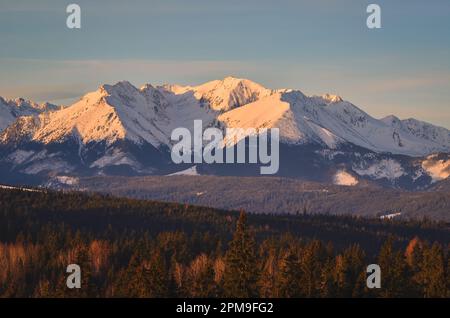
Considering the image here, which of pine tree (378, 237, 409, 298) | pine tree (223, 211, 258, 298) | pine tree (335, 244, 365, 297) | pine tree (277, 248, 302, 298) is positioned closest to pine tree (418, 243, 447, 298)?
pine tree (378, 237, 409, 298)

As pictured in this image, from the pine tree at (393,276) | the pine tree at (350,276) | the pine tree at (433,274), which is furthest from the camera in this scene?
the pine tree at (433,274)

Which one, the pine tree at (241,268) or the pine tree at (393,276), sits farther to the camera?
the pine tree at (393,276)

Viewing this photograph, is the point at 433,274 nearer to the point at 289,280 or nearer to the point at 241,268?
the point at 289,280

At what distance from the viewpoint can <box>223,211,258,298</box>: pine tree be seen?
15650 centimetres

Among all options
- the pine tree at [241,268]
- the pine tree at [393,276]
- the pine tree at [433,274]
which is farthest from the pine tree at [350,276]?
the pine tree at [241,268]

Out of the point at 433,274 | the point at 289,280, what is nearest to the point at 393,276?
the point at 433,274

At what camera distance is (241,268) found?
6191 inches

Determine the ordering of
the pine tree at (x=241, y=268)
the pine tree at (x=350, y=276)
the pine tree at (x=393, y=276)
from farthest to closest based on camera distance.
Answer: the pine tree at (x=393, y=276), the pine tree at (x=350, y=276), the pine tree at (x=241, y=268)

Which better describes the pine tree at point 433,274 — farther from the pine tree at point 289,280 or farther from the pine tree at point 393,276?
the pine tree at point 289,280

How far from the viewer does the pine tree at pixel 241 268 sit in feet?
513
